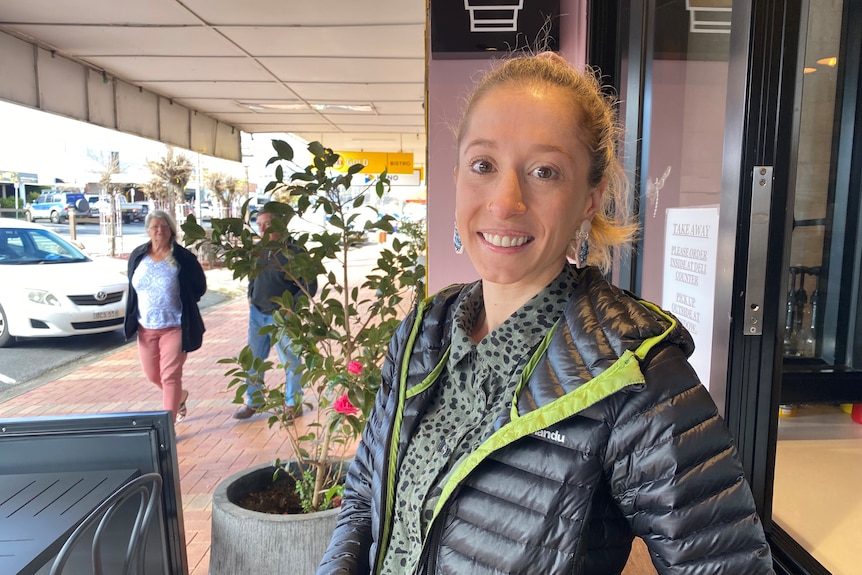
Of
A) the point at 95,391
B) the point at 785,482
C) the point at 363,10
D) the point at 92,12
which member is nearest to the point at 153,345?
the point at 95,391

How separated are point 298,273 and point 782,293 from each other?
1.71m

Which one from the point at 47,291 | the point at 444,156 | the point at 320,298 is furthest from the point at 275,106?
the point at 320,298

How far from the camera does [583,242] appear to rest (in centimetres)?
114

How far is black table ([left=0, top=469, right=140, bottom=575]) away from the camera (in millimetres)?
1308

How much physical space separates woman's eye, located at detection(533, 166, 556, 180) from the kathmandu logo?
1.46ft

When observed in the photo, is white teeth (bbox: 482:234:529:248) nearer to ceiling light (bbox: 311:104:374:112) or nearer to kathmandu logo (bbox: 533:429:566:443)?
kathmandu logo (bbox: 533:429:566:443)

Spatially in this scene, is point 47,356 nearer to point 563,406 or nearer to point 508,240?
point 508,240

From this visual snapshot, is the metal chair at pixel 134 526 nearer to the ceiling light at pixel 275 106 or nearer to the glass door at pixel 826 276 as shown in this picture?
the glass door at pixel 826 276

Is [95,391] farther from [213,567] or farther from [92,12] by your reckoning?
[213,567]

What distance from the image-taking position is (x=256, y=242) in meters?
2.50

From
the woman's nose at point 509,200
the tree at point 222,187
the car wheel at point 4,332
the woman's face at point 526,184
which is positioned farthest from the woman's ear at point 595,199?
the tree at point 222,187

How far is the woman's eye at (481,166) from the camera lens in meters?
1.11

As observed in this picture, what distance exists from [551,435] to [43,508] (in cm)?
136

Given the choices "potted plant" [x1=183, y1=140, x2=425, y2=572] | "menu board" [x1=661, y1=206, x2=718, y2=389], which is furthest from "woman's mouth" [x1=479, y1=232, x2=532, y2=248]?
"potted plant" [x1=183, y1=140, x2=425, y2=572]
